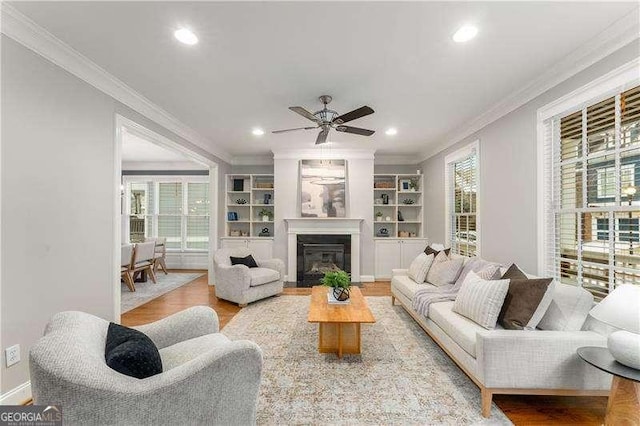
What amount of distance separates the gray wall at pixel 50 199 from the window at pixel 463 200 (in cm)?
450

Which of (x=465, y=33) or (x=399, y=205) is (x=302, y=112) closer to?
(x=465, y=33)

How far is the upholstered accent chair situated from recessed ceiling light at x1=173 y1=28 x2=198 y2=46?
302 centimetres

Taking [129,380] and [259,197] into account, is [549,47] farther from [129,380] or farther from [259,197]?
[259,197]

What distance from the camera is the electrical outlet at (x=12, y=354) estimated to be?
1.96 meters

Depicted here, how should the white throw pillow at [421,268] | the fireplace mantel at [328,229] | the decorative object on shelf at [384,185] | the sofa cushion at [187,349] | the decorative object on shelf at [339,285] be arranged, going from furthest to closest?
the decorative object on shelf at [384,185]
the fireplace mantel at [328,229]
the white throw pillow at [421,268]
the decorative object on shelf at [339,285]
the sofa cushion at [187,349]

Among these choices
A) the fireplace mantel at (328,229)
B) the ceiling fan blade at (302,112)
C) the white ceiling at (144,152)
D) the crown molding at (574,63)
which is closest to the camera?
the crown molding at (574,63)

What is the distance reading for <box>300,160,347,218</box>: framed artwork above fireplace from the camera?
594 centimetres

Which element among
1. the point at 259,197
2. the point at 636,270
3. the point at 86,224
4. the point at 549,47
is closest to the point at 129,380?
the point at 86,224

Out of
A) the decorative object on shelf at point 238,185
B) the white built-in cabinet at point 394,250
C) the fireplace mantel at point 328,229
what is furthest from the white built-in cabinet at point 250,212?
the white built-in cabinet at point 394,250

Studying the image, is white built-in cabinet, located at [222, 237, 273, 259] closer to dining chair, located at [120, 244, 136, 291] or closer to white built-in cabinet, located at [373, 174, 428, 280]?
dining chair, located at [120, 244, 136, 291]

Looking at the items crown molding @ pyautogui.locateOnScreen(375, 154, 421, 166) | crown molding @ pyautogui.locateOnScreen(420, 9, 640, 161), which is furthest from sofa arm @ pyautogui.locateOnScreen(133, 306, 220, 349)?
crown molding @ pyautogui.locateOnScreen(375, 154, 421, 166)

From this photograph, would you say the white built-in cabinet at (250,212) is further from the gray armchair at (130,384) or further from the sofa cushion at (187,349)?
the gray armchair at (130,384)

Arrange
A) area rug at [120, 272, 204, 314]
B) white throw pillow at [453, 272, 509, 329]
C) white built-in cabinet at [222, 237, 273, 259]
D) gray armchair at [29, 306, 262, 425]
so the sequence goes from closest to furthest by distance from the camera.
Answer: gray armchair at [29, 306, 262, 425] < white throw pillow at [453, 272, 509, 329] < area rug at [120, 272, 204, 314] < white built-in cabinet at [222, 237, 273, 259]

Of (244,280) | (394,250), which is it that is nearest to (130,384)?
(244,280)
